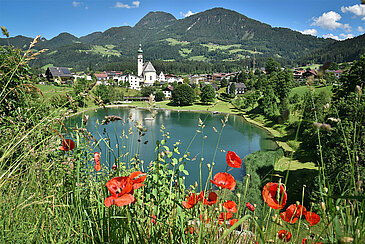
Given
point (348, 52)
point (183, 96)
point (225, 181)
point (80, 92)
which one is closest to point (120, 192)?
point (225, 181)

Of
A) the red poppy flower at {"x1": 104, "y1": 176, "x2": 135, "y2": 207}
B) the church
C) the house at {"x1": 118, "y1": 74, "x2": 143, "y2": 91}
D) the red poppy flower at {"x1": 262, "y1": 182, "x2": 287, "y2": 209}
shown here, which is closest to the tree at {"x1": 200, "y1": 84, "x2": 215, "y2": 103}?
the church

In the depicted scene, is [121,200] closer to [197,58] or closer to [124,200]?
[124,200]

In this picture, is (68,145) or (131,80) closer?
(68,145)

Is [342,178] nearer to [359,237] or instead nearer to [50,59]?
[359,237]

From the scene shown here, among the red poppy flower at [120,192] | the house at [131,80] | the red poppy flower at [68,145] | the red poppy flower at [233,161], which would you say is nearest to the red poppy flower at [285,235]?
the red poppy flower at [233,161]

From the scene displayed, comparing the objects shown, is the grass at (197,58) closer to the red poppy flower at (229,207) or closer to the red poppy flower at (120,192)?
the red poppy flower at (229,207)

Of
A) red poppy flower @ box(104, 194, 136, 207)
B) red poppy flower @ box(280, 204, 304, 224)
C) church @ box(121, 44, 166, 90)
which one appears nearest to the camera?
red poppy flower @ box(104, 194, 136, 207)

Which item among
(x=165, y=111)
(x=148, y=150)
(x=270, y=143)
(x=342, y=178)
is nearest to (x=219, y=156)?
(x=148, y=150)

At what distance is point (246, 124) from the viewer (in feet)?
98.8

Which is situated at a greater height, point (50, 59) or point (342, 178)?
point (50, 59)

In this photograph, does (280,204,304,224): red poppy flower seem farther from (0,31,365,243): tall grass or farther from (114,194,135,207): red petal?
(114,194,135,207): red petal

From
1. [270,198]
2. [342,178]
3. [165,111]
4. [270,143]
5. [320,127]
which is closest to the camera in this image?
[320,127]

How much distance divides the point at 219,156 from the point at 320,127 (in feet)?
55.4

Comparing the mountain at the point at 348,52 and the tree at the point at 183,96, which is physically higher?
the mountain at the point at 348,52
